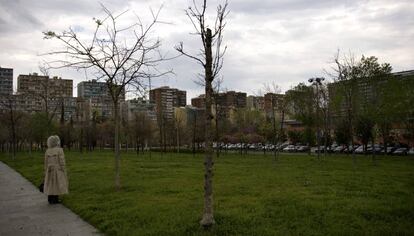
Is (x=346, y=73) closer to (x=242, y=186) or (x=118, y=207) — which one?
(x=242, y=186)

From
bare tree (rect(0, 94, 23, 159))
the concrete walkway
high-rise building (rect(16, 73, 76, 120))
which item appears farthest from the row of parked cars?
the concrete walkway

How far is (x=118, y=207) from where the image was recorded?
958cm

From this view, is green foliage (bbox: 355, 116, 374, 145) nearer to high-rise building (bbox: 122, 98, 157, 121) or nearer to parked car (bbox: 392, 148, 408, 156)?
parked car (bbox: 392, 148, 408, 156)

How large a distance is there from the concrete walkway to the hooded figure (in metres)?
0.34

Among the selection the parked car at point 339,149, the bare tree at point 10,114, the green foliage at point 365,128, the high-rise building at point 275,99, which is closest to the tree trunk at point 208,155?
the high-rise building at point 275,99

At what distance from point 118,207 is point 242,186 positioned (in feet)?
15.3

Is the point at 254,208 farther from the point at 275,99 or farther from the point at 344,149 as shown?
the point at 344,149

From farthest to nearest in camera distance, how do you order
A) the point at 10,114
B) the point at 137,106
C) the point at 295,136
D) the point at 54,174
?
the point at 295,136, the point at 10,114, the point at 137,106, the point at 54,174

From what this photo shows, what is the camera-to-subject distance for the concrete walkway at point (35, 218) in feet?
24.7

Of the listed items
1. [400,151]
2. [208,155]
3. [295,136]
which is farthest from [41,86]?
[295,136]

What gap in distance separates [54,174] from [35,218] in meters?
2.59

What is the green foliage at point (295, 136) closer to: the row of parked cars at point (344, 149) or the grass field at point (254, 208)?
the row of parked cars at point (344, 149)

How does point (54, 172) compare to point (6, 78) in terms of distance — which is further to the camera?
point (6, 78)

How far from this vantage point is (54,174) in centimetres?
1125
